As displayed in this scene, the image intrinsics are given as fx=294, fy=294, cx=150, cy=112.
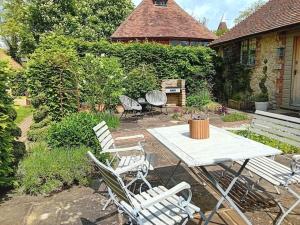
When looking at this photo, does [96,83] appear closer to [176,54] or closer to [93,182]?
[93,182]

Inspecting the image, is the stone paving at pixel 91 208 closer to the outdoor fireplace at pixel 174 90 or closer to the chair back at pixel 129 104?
the chair back at pixel 129 104

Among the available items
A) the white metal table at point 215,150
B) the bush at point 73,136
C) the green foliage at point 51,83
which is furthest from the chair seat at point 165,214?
the green foliage at point 51,83

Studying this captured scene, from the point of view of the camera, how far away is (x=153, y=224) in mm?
2586

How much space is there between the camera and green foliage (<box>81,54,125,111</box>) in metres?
9.23

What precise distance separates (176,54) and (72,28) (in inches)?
609

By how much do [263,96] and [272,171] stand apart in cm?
891

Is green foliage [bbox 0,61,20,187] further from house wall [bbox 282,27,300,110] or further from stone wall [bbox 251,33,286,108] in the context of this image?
stone wall [bbox 251,33,286,108]

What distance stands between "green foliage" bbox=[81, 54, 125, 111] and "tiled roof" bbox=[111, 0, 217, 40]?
1106 cm

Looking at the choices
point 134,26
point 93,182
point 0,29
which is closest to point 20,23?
point 0,29

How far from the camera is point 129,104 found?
1074 centimetres

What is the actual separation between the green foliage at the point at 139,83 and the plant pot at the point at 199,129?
8092 mm

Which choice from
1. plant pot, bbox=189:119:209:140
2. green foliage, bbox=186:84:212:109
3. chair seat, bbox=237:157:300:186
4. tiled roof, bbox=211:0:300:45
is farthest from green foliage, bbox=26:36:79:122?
tiled roof, bbox=211:0:300:45

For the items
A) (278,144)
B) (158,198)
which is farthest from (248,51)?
(158,198)

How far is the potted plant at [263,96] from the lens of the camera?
455 inches
